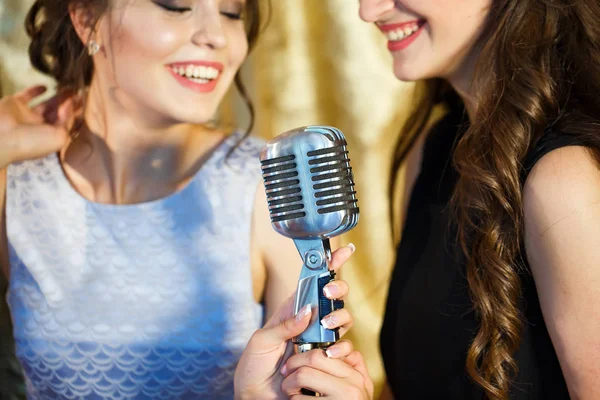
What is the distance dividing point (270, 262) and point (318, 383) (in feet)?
1.32

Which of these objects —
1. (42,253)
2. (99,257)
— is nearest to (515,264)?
(99,257)

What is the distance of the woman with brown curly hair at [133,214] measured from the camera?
3.91 feet

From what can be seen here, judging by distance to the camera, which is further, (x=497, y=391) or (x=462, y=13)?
(x=462, y=13)

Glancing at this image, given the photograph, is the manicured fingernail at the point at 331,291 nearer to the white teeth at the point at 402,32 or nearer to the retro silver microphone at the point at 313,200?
the retro silver microphone at the point at 313,200

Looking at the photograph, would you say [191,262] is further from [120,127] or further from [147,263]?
[120,127]

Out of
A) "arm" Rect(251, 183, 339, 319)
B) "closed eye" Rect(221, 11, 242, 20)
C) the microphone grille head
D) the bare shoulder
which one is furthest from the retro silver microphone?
"closed eye" Rect(221, 11, 242, 20)

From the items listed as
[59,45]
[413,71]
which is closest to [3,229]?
[59,45]

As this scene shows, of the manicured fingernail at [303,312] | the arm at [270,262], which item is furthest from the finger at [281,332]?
the arm at [270,262]

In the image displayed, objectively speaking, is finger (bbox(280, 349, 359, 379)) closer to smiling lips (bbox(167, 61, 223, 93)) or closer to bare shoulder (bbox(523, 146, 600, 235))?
bare shoulder (bbox(523, 146, 600, 235))

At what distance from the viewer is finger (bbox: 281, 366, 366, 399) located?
2.74ft

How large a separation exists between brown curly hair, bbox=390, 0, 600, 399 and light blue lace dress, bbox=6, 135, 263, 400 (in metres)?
0.39

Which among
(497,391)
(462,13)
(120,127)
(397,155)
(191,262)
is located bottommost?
(497,391)

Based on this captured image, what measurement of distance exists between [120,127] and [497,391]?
0.74 metres

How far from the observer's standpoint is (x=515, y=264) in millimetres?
995
